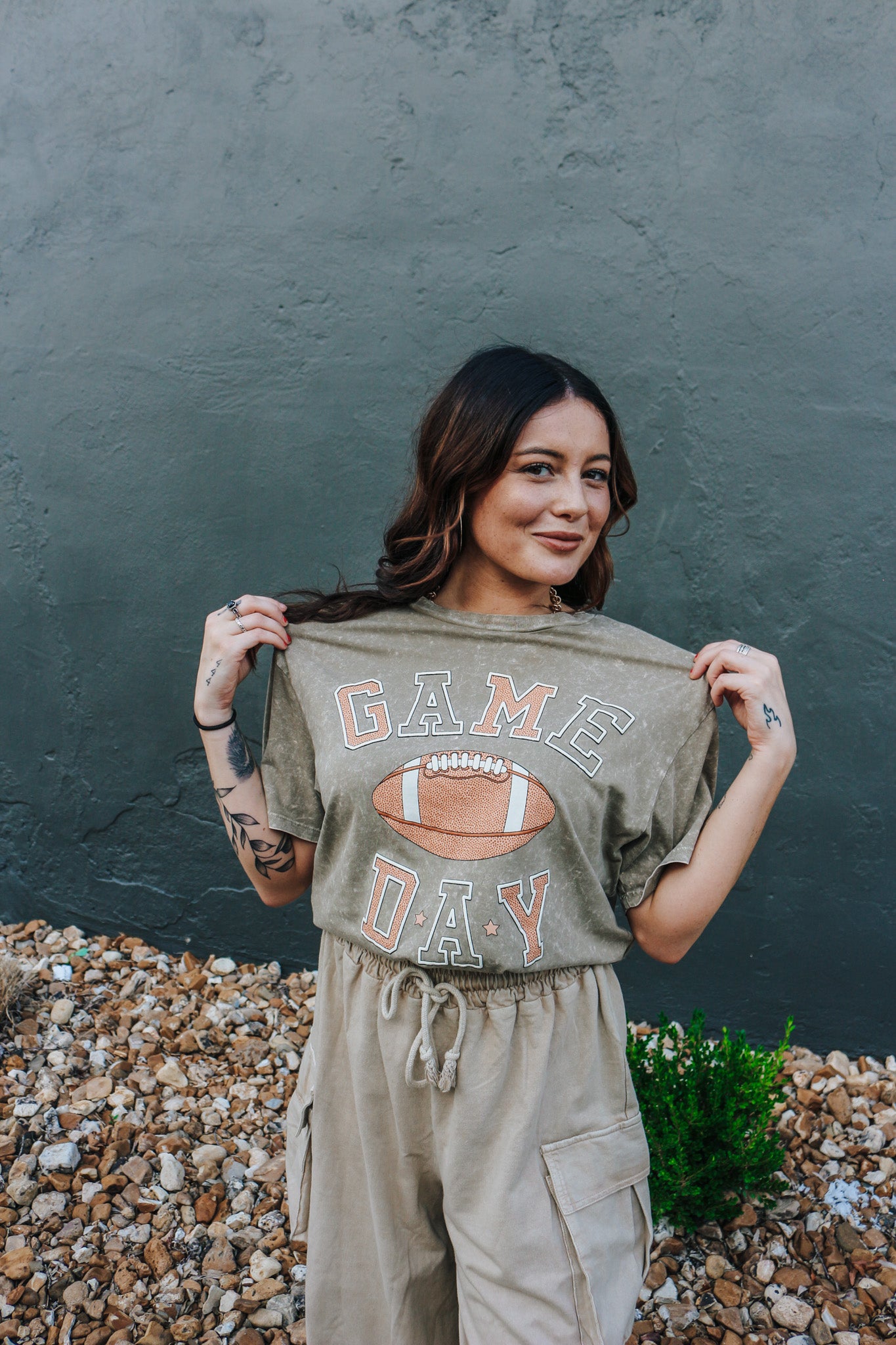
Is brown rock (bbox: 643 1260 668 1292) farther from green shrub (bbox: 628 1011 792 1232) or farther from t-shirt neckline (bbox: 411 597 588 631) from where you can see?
t-shirt neckline (bbox: 411 597 588 631)

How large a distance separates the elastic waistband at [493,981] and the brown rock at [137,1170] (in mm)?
1513

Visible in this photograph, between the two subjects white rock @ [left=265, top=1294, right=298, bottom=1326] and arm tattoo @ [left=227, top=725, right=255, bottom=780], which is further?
white rock @ [left=265, top=1294, right=298, bottom=1326]

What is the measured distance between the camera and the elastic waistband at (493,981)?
56.9 inches

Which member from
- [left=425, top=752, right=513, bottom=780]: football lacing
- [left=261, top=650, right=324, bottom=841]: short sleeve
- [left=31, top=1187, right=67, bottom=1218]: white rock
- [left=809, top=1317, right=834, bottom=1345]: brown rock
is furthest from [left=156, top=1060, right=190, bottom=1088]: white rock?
[left=425, top=752, right=513, bottom=780]: football lacing

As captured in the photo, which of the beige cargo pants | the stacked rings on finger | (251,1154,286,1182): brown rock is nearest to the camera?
the beige cargo pants

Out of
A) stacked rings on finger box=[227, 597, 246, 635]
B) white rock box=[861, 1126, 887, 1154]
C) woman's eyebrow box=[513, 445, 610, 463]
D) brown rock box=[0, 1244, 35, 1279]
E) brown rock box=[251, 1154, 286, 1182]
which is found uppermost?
woman's eyebrow box=[513, 445, 610, 463]

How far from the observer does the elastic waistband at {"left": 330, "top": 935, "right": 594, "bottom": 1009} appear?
1444 millimetres

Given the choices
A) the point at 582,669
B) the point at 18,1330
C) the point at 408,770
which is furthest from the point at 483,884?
the point at 18,1330

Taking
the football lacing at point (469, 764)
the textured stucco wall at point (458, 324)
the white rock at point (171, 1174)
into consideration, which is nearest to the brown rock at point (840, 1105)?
the textured stucco wall at point (458, 324)

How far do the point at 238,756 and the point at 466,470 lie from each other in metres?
0.67

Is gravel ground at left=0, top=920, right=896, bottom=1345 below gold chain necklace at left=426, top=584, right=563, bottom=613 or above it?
below

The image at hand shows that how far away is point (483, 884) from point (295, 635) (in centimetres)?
59

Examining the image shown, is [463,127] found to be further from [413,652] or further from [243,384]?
[413,652]

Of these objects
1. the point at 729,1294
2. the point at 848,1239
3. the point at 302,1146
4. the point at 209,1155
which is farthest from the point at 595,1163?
the point at 209,1155
